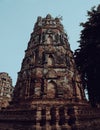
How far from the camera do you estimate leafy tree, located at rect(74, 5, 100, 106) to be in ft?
50.1

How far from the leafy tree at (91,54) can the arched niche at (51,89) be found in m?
3.23

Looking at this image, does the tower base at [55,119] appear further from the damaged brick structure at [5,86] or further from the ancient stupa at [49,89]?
the damaged brick structure at [5,86]

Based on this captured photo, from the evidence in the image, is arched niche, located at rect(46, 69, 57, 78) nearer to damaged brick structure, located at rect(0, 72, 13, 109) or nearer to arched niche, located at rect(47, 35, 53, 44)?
arched niche, located at rect(47, 35, 53, 44)

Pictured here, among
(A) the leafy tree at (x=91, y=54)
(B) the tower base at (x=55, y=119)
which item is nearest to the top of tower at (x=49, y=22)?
(A) the leafy tree at (x=91, y=54)

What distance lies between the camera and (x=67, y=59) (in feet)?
71.3

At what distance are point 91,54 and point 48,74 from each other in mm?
5522

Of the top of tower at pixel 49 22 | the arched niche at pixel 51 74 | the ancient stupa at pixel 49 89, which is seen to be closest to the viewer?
the ancient stupa at pixel 49 89

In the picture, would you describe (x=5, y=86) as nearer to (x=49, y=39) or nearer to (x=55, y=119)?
(x=49, y=39)

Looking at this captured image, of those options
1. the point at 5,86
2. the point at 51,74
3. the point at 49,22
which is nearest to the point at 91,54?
the point at 51,74

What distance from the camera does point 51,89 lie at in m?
18.5

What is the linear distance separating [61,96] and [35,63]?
5.08 meters

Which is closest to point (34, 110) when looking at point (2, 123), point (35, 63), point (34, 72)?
point (2, 123)

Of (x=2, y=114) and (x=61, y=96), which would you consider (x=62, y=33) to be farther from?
(x=2, y=114)

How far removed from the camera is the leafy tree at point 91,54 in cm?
1527
